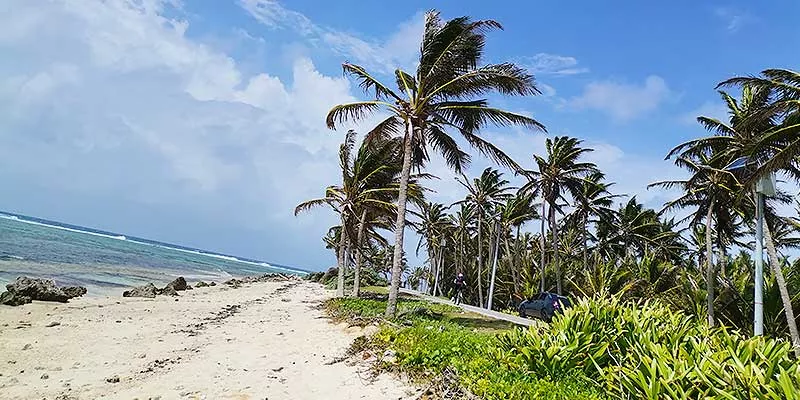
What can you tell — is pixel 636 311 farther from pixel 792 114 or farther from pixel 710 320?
pixel 710 320

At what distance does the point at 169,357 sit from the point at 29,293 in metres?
9.12

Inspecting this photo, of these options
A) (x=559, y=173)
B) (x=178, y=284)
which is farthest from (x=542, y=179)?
(x=178, y=284)

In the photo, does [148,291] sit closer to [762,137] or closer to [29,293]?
[29,293]

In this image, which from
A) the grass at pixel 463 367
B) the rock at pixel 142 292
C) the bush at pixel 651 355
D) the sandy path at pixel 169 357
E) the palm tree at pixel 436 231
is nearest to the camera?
the bush at pixel 651 355

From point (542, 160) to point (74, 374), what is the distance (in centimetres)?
2486

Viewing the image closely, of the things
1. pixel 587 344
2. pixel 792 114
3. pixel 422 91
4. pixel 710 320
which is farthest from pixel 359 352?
pixel 710 320

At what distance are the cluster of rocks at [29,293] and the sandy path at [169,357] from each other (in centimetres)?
41

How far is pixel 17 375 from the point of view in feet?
22.6

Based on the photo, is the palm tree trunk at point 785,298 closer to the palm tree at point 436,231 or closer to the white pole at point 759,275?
the white pole at point 759,275

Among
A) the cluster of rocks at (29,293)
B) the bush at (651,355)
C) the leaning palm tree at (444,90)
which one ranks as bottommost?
the cluster of rocks at (29,293)

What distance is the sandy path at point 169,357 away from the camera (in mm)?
6312

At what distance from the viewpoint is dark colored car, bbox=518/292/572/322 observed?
19.5 m

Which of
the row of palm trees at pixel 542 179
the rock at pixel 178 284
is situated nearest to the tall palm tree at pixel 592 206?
the row of palm trees at pixel 542 179

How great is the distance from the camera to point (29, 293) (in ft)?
46.4
